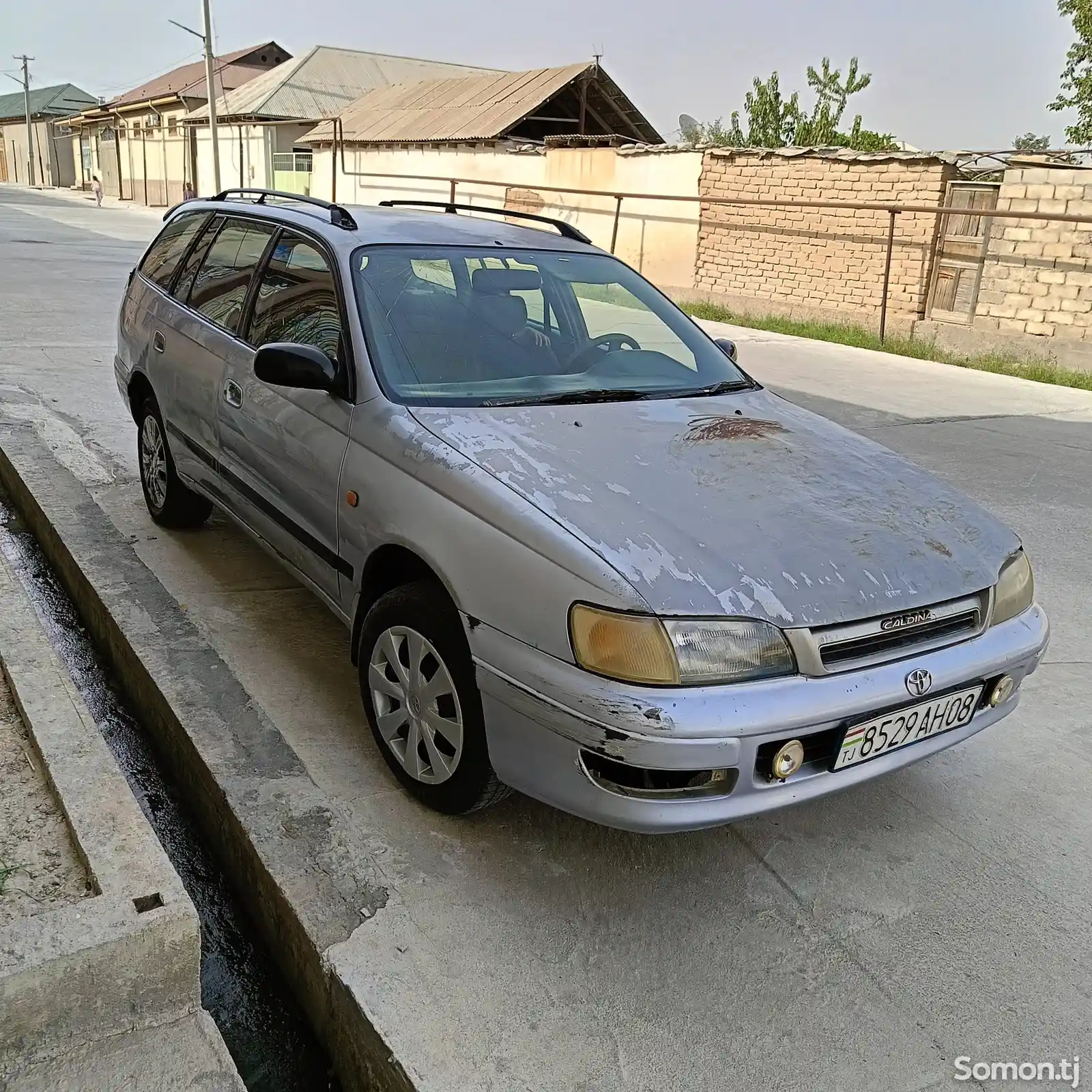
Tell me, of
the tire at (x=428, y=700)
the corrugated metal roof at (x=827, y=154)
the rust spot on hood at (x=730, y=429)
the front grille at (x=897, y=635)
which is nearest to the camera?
the front grille at (x=897, y=635)

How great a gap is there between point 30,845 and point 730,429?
2.21 metres

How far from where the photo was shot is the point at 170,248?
4.91 metres

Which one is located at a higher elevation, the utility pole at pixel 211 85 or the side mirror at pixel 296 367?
the utility pole at pixel 211 85

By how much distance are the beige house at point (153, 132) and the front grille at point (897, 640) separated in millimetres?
44652

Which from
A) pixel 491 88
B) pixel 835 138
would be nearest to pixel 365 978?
pixel 491 88

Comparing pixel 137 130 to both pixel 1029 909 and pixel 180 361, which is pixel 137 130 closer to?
pixel 180 361

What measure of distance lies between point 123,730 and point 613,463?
1.97 m

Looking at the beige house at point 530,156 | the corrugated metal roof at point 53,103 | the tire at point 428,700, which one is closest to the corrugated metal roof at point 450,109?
the beige house at point 530,156

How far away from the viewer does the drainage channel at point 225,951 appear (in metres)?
2.22

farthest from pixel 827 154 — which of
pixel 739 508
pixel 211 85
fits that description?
pixel 211 85

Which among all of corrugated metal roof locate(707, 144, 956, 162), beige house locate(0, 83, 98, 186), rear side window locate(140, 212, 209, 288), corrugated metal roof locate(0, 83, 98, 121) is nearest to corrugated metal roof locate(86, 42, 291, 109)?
beige house locate(0, 83, 98, 186)

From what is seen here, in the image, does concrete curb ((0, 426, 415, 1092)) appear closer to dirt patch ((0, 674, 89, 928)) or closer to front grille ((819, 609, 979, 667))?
dirt patch ((0, 674, 89, 928))

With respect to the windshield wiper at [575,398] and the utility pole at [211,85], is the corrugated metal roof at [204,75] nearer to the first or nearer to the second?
the utility pole at [211,85]

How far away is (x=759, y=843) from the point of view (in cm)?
276
